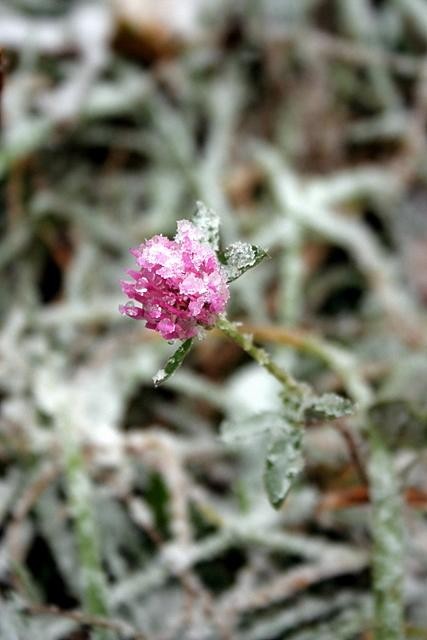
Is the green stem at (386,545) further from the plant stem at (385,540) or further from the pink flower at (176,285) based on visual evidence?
the pink flower at (176,285)

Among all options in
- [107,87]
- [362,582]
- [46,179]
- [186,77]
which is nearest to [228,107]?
[186,77]

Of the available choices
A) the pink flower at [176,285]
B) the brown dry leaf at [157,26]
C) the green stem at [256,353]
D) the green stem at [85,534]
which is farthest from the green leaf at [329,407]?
the brown dry leaf at [157,26]

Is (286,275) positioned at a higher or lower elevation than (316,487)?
higher

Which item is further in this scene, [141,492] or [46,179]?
[46,179]

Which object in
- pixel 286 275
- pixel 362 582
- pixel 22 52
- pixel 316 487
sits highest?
pixel 22 52

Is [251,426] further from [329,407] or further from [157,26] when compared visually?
[157,26]

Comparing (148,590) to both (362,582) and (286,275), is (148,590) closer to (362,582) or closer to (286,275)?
(362,582)

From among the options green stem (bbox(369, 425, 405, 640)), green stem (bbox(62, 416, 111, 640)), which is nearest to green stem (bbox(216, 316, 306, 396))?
green stem (bbox(369, 425, 405, 640))
